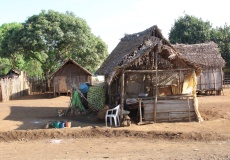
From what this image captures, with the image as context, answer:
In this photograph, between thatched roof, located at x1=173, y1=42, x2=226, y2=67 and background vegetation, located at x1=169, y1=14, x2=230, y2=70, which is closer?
thatched roof, located at x1=173, y1=42, x2=226, y2=67

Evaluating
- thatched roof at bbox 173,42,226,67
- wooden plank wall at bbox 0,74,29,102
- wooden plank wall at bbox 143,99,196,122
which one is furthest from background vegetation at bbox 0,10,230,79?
wooden plank wall at bbox 143,99,196,122

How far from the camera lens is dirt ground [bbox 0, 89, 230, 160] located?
921 cm

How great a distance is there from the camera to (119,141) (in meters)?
11.1

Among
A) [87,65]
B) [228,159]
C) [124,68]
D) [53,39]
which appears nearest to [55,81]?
[53,39]

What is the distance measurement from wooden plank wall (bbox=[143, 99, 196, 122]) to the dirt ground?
21.3 inches

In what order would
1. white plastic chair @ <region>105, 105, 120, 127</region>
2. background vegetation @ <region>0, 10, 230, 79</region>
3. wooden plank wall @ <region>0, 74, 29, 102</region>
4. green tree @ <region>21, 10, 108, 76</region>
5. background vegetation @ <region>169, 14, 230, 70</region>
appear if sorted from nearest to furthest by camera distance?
white plastic chair @ <region>105, 105, 120, 127</region> → wooden plank wall @ <region>0, 74, 29, 102</region> → green tree @ <region>21, 10, 108, 76</region> → background vegetation @ <region>0, 10, 230, 79</region> → background vegetation @ <region>169, 14, 230, 70</region>

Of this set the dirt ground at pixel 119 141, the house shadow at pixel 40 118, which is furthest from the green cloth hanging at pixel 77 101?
the dirt ground at pixel 119 141

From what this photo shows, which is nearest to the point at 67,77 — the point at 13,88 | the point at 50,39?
the point at 50,39

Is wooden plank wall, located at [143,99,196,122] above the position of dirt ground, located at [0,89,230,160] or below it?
above

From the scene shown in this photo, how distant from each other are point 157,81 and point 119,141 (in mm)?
4471

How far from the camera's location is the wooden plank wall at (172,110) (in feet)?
46.0

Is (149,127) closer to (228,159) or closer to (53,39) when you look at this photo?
(228,159)

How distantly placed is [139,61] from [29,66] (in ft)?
124

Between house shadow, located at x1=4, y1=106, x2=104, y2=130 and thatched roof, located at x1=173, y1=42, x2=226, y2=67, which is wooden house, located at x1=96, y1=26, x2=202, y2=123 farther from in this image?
thatched roof, located at x1=173, y1=42, x2=226, y2=67
